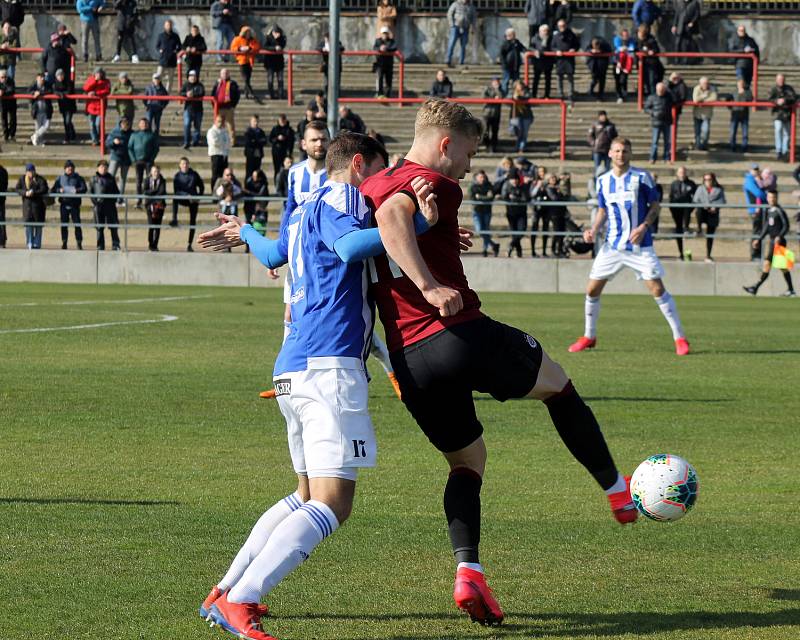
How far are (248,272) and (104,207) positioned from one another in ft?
11.5

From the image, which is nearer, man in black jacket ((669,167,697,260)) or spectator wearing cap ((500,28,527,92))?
man in black jacket ((669,167,697,260))

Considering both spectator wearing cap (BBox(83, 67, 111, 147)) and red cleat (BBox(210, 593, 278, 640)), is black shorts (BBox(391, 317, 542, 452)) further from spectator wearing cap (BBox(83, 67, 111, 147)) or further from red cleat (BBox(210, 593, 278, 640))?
spectator wearing cap (BBox(83, 67, 111, 147))

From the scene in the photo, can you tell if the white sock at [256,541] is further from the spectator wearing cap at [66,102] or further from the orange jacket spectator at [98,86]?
the spectator wearing cap at [66,102]

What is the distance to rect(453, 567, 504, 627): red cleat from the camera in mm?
5621

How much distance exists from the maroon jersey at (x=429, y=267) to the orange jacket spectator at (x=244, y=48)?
1351 inches

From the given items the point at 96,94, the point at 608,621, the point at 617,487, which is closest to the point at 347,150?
the point at 617,487

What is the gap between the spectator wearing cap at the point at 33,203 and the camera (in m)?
30.9

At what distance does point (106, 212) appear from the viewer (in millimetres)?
31016

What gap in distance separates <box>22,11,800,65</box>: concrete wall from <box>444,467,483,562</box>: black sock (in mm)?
38851

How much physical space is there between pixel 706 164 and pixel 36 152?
1688 centimetres

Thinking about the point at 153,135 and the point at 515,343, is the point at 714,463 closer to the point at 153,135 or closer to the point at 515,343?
the point at 515,343

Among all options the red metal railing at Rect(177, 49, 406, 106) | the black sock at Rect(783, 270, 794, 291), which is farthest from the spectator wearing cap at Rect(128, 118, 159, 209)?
the black sock at Rect(783, 270, 794, 291)

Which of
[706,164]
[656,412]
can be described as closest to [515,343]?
[656,412]

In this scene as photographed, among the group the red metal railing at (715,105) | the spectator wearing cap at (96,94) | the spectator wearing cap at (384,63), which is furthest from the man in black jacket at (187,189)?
the red metal railing at (715,105)
